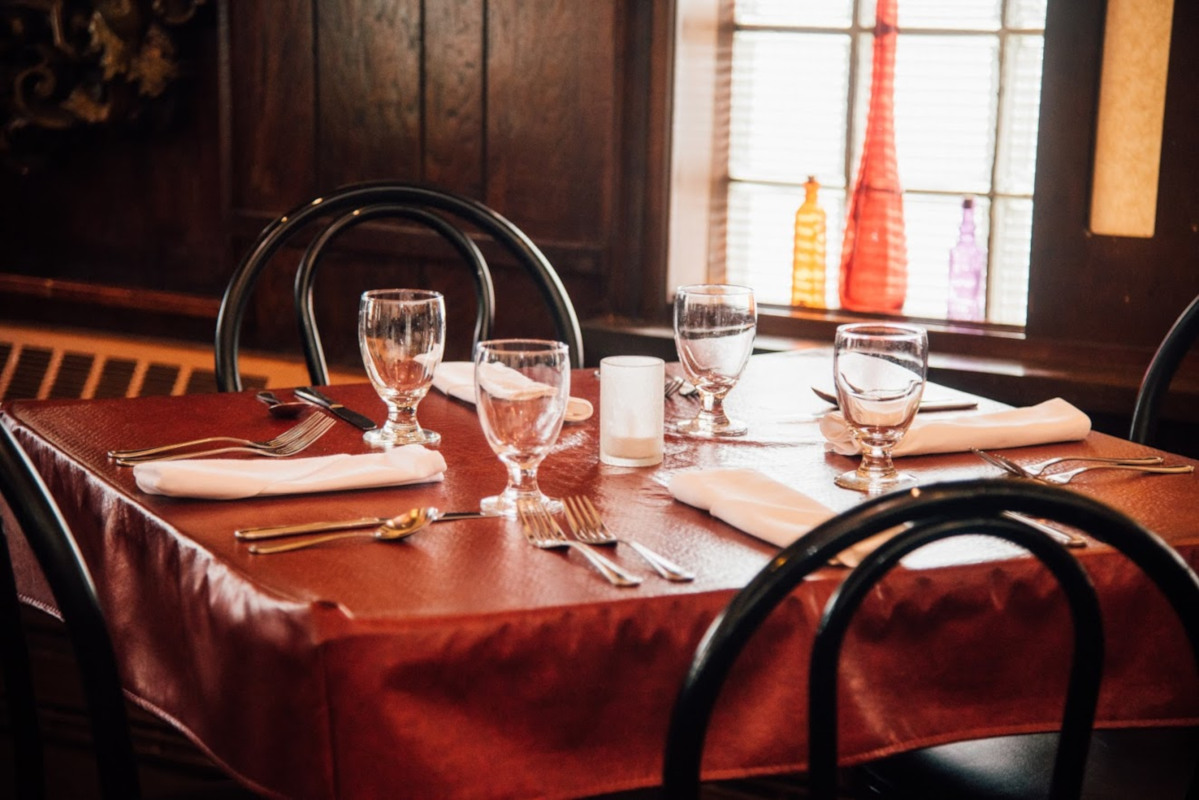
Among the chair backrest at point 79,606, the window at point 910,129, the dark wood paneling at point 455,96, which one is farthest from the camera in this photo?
the dark wood paneling at point 455,96

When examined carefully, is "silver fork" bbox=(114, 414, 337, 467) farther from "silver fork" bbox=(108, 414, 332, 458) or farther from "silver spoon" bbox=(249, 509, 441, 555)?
"silver spoon" bbox=(249, 509, 441, 555)

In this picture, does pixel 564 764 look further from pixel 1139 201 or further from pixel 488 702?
pixel 1139 201

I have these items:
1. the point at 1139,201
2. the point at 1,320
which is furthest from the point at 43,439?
the point at 1,320

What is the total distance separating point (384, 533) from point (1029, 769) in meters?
0.61

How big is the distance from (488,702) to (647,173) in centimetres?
175

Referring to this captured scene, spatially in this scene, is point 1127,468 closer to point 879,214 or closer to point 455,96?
point 879,214

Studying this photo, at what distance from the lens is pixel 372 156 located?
2.82 metres

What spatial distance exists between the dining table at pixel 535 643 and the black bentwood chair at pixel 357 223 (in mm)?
606

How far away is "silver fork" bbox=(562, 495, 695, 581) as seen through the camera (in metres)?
0.98

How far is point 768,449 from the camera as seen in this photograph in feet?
4.50

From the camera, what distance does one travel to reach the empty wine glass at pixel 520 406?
3.67ft

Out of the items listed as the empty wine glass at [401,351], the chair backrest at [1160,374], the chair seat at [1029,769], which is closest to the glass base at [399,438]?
the empty wine glass at [401,351]

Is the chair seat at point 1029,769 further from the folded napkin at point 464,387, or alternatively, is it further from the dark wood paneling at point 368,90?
the dark wood paneling at point 368,90

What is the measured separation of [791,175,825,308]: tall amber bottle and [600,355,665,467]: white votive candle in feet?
4.28
